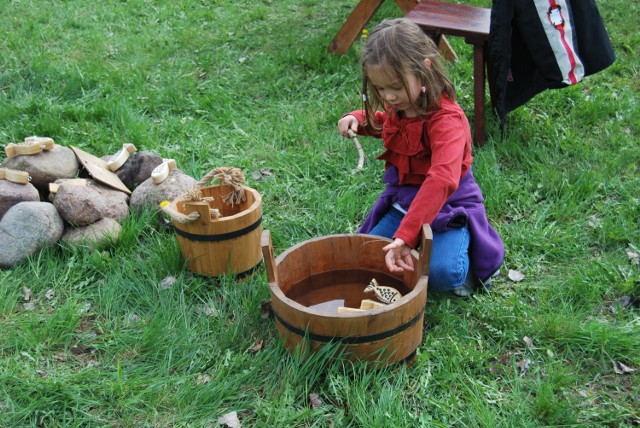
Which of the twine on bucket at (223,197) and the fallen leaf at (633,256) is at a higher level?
the twine on bucket at (223,197)

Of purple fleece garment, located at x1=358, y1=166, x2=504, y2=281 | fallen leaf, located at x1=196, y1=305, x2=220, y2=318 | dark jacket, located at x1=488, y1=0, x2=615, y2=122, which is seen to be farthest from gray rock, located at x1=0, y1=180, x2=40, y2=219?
dark jacket, located at x1=488, y1=0, x2=615, y2=122

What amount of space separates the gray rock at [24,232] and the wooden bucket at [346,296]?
4.96ft

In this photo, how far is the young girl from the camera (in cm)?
270

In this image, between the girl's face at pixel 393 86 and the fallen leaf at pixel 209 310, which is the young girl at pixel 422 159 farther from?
the fallen leaf at pixel 209 310

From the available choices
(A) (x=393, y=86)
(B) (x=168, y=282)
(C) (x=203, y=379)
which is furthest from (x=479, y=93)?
(C) (x=203, y=379)

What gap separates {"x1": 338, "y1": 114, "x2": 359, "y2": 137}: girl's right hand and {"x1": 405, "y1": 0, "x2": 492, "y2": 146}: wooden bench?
5.02 feet

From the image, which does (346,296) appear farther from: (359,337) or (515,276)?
(515,276)

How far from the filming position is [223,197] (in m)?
3.51

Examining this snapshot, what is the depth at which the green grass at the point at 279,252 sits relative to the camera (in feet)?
8.42

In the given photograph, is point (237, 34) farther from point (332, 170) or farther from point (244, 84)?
point (332, 170)

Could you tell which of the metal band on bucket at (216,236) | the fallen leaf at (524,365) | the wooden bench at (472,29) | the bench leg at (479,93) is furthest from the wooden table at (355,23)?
the fallen leaf at (524,365)

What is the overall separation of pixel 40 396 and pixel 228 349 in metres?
0.79

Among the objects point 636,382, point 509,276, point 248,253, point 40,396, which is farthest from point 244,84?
point 636,382

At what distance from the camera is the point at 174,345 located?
113 inches
